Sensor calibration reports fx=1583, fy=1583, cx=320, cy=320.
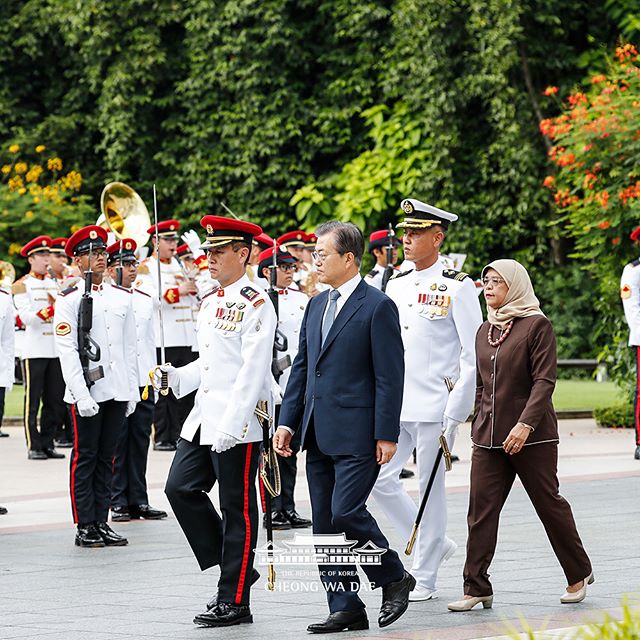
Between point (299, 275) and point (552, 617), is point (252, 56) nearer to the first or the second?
point (299, 275)

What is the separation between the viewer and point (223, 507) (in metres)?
7.90

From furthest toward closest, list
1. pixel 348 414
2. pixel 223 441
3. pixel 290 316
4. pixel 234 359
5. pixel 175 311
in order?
pixel 175 311, pixel 290 316, pixel 234 359, pixel 223 441, pixel 348 414

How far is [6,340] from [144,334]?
4.22 ft

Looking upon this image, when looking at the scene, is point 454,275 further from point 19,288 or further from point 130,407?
point 19,288

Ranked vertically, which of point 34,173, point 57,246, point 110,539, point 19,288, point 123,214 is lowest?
point 110,539

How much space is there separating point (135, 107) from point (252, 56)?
2937 millimetres

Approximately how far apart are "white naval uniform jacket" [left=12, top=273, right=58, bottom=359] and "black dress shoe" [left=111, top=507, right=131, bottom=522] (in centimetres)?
561

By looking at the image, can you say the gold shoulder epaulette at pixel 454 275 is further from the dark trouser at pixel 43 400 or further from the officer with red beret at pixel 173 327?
the dark trouser at pixel 43 400

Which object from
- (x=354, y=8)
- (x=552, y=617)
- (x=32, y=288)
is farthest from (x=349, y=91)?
(x=552, y=617)

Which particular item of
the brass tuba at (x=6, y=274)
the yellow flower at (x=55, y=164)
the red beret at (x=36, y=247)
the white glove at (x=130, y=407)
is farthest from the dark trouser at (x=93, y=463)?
the yellow flower at (x=55, y=164)

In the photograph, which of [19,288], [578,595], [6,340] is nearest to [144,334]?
[6,340]

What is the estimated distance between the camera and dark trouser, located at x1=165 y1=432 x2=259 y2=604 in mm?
7777

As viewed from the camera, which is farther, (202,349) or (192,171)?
(192,171)

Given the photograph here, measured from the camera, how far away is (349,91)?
32.1 m
